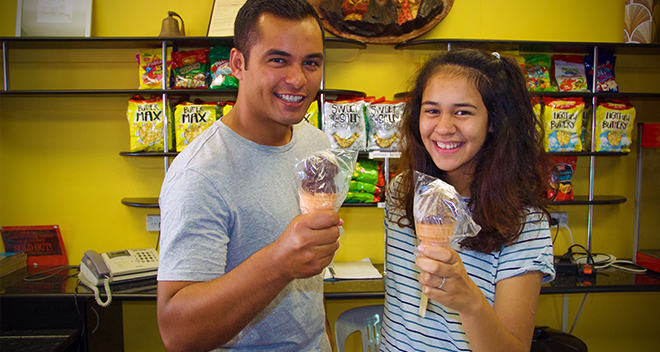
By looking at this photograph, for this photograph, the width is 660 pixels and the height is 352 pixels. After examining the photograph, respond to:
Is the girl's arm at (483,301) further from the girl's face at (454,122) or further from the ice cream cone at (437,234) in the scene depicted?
the girl's face at (454,122)

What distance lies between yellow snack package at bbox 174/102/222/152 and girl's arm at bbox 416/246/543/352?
6.31ft

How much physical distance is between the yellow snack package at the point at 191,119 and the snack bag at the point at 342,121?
0.67 meters

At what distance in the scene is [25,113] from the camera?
2.73m

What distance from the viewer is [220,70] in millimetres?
2531

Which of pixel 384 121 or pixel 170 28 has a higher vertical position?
pixel 170 28

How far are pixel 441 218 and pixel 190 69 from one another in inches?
83.5

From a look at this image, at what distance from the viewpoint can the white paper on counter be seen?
2514mm

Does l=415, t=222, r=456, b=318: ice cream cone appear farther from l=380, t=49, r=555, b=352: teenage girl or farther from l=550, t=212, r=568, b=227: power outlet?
l=550, t=212, r=568, b=227: power outlet

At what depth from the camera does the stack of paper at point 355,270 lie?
2.51 metres

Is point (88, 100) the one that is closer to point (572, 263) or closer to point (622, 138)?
point (572, 263)

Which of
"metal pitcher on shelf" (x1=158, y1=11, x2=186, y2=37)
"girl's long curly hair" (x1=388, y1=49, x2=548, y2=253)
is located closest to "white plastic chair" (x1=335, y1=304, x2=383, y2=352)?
"girl's long curly hair" (x1=388, y1=49, x2=548, y2=253)

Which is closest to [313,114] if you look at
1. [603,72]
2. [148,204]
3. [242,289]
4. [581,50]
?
[148,204]

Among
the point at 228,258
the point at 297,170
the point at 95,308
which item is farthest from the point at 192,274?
the point at 95,308

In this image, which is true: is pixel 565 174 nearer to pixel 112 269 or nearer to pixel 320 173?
pixel 320 173
